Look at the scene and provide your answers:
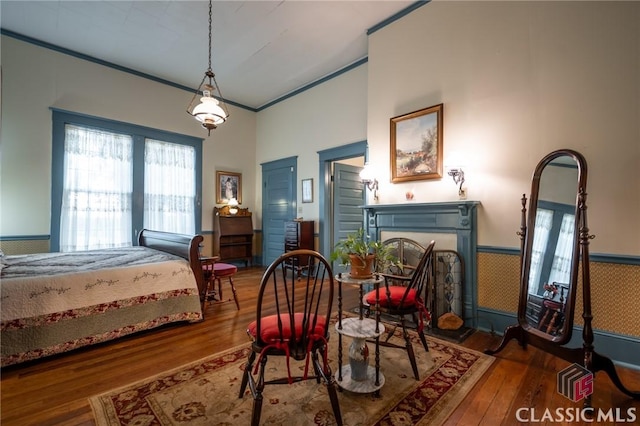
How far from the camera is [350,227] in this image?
5281mm

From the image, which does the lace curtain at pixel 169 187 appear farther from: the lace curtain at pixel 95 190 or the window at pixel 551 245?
the window at pixel 551 245

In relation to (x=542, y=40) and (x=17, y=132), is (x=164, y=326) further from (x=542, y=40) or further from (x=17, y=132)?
(x=542, y=40)

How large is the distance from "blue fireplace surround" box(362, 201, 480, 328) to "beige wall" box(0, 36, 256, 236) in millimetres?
4591

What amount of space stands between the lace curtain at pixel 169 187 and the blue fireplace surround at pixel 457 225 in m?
Answer: 4.00

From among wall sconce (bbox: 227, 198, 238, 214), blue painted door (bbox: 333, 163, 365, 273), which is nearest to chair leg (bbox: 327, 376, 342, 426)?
blue painted door (bbox: 333, 163, 365, 273)

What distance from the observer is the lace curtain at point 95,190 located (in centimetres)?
438

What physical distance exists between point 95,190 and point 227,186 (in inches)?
88.8

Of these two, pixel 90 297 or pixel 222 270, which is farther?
pixel 222 270

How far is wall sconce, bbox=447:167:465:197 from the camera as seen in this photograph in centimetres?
296

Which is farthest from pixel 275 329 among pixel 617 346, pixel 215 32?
pixel 215 32

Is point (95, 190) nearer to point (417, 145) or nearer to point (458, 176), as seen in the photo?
point (417, 145)

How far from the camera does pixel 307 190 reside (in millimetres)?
5426

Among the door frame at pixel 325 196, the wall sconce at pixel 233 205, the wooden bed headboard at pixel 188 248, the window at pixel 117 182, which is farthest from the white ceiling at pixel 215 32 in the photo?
the wooden bed headboard at pixel 188 248

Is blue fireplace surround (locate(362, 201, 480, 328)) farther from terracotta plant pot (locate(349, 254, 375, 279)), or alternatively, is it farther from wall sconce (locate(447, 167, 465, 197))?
terracotta plant pot (locate(349, 254, 375, 279))
